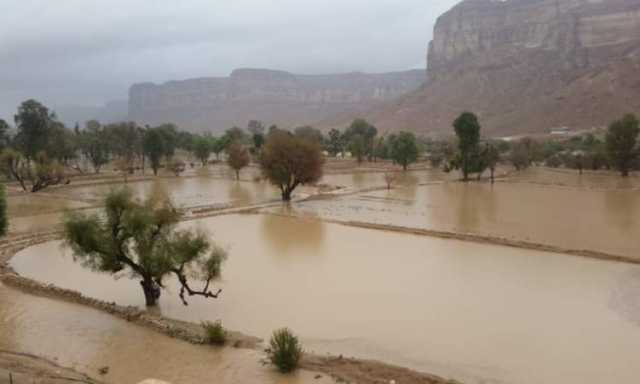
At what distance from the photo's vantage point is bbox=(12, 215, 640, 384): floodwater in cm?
1412

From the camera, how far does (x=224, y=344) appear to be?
14938 mm

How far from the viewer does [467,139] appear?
6200cm

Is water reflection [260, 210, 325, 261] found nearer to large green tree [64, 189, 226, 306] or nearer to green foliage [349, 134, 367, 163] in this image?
large green tree [64, 189, 226, 306]

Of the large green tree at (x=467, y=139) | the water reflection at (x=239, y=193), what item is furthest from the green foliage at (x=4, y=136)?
the large green tree at (x=467, y=139)

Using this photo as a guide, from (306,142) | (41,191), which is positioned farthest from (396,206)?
(41,191)

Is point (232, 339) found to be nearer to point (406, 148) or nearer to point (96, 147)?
point (406, 148)

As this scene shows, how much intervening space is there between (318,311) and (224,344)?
3.68m

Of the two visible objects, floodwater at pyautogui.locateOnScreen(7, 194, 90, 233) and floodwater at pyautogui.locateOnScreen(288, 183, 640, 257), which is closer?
floodwater at pyautogui.locateOnScreen(288, 183, 640, 257)

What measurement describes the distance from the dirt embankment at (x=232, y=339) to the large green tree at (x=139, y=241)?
130 centimetres

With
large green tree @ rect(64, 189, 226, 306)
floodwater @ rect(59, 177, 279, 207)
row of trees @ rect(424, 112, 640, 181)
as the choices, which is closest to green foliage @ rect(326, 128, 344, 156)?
row of trees @ rect(424, 112, 640, 181)

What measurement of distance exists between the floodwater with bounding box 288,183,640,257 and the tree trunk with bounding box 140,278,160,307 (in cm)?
1783

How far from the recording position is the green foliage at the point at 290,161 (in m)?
43.0

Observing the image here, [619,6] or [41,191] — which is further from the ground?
[619,6]

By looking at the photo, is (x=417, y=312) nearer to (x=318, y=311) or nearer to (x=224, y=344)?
(x=318, y=311)
